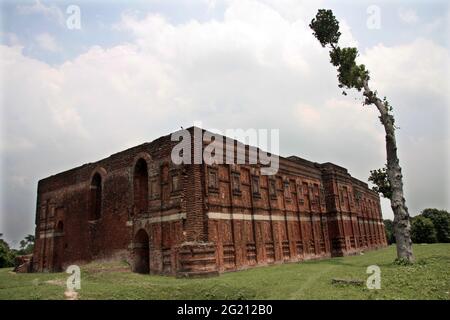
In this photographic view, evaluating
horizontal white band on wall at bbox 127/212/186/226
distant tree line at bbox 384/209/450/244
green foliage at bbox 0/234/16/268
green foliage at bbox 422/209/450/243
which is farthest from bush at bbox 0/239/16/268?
green foliage at bbox 422/209/450/243

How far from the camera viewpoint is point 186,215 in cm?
1636

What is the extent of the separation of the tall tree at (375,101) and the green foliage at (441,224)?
35913mm

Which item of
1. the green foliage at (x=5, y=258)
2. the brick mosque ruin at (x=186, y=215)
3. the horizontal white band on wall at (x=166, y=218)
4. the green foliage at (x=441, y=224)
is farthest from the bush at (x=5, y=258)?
the green foliage at (x=441, y=224)

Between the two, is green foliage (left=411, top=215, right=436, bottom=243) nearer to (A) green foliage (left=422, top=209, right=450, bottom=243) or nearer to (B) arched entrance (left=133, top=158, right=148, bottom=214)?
(A) green foliage (left=422, top=209, right=450, bottom=243)

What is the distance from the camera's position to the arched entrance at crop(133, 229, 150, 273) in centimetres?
1884

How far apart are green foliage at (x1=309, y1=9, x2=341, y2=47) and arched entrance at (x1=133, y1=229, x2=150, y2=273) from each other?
13860 millimetres

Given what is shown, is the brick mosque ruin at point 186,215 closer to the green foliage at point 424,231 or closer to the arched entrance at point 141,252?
the arched entrance at point 141,252

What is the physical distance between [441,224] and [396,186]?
36.7 meters

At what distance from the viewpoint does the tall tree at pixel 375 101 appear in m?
16.5

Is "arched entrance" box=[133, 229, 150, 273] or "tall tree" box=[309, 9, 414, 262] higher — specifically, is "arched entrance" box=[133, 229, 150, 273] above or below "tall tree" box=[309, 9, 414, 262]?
below

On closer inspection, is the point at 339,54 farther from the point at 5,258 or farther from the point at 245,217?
the point at 5,258

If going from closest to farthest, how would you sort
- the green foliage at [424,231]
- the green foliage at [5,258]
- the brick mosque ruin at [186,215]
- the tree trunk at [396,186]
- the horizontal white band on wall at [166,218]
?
1. the tree trunk at [396,186]
2. the horizontal white band on wall at [166,218]
3. the brick mosque ruin at [186,215]
4. the green foliage at [5,258]
5. the green foliage at [424,231]

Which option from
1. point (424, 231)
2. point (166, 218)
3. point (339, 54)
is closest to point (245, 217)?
point (166, 218)
